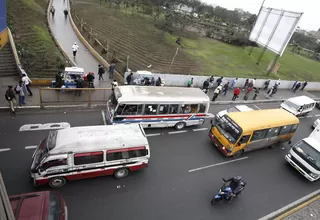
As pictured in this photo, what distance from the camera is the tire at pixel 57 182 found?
9.33 meters

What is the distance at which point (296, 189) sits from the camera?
12.8m

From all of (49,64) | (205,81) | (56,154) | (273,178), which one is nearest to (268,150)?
(273,178)

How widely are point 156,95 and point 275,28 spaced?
2463 centimetres

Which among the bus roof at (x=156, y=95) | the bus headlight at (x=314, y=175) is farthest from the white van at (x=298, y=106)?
the bus roof at (x=156, y=95)

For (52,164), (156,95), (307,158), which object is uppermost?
(156,95)

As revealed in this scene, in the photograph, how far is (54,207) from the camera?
7.40 m

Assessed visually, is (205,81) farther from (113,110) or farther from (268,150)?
(113,110)

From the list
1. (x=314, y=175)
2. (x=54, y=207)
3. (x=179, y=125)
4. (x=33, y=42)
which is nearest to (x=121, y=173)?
(x=54, y=207)

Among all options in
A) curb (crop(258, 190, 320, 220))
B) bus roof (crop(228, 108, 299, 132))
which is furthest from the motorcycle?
bus roof (crop(228, 108, 299, 132))

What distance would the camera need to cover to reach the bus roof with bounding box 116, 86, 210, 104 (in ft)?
43.1

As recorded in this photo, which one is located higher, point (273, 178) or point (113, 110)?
point (113, 110)

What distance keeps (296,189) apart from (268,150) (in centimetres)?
345

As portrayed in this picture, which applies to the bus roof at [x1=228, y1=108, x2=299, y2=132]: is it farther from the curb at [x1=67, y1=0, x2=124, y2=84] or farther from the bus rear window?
the curb at [x1=67, y1=0, x2=124, y2=84]

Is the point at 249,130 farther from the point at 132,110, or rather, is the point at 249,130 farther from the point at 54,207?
the point at 54,207
